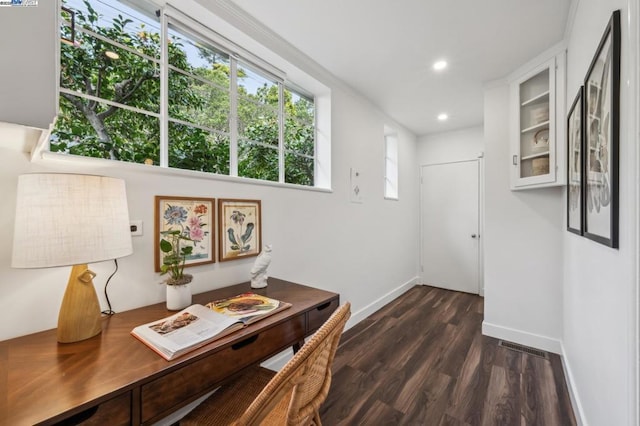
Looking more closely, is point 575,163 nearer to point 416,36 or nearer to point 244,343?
point 416,36

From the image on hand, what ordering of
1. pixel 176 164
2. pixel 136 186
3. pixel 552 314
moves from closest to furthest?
1. pixel 136 186
2. pixel 176 164
3. pixel 552 314

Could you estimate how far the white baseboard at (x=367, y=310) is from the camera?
2.04 metres

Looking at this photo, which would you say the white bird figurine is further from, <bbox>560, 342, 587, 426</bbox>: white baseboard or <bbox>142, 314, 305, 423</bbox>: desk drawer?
<bbox>560, 342, 587, 426</bbox>: white baseboard

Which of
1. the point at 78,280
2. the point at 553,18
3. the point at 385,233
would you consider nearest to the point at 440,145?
the point at 385,233

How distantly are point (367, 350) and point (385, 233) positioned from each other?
61.9 inches

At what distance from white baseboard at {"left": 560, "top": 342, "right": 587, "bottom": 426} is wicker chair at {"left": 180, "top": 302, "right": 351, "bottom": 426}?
1.59m

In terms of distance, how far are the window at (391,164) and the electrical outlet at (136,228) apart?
10.3 ft

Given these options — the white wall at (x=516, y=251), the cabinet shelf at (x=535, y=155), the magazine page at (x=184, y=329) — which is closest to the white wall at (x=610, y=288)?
the cabinet shelf at (x=535, y=155)

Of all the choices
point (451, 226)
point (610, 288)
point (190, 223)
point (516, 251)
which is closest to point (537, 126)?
point (516, 251)

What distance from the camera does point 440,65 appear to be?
236 centimetres

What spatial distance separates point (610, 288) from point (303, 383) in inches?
47.4

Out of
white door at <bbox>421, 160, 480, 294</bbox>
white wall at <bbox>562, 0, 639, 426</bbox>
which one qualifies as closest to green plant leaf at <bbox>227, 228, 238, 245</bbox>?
white wall at <bbox>562, 0, 639, 426</bbox>

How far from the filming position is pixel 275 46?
200 centimetres

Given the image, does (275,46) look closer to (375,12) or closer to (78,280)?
(375,12)
